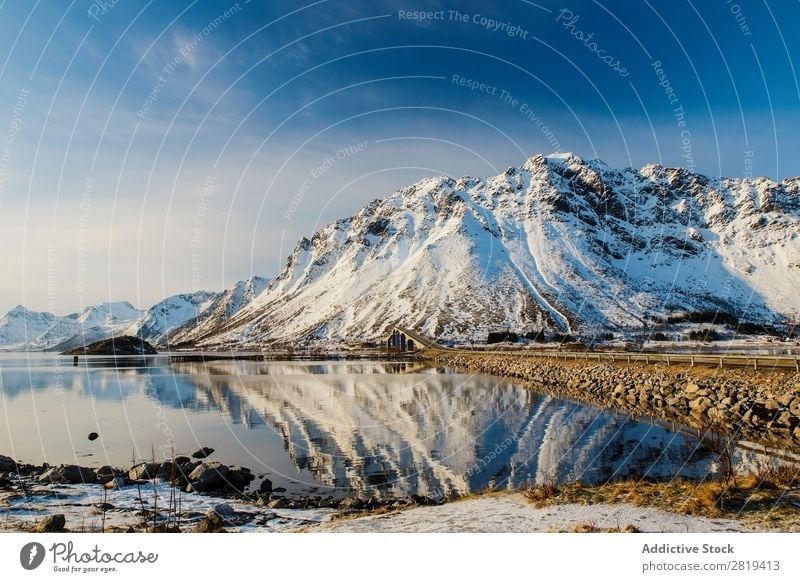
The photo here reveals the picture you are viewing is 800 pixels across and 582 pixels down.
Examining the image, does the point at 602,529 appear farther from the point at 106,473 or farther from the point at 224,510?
the point at 106,473

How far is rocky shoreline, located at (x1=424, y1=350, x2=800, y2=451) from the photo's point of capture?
25.6 metres

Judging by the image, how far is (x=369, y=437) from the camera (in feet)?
93.0

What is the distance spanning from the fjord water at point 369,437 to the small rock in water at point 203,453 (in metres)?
0.47

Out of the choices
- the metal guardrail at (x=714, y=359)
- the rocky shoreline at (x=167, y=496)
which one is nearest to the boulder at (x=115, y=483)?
the rocky shoreline at (x=167, y=496)

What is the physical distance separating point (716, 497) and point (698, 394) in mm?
23559

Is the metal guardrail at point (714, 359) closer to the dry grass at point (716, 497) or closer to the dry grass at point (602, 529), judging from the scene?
the dry grass at point (716, 497)

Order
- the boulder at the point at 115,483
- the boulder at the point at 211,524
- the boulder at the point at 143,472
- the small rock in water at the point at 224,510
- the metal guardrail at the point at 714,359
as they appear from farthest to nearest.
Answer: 1. the metal guardrail at the point at 714,359
2. the boulder at the point at 143,472
3. the boulder at the point at 115,483
4. the small rock in water at the point at 224,510
5. the boulder at the point at 211,524

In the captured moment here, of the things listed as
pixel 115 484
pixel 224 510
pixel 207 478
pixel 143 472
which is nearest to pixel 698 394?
pixel 207 478

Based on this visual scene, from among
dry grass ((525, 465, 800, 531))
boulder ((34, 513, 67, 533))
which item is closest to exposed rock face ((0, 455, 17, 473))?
boulder ((34, 513, 67, 533))

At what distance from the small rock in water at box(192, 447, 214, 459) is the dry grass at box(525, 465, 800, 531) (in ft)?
53.7

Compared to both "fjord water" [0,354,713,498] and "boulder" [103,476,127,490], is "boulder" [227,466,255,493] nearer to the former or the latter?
"fjord water" [0,354,713,498]

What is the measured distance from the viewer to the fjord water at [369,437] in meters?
20.1

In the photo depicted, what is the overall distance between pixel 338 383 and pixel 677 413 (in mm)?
37481
